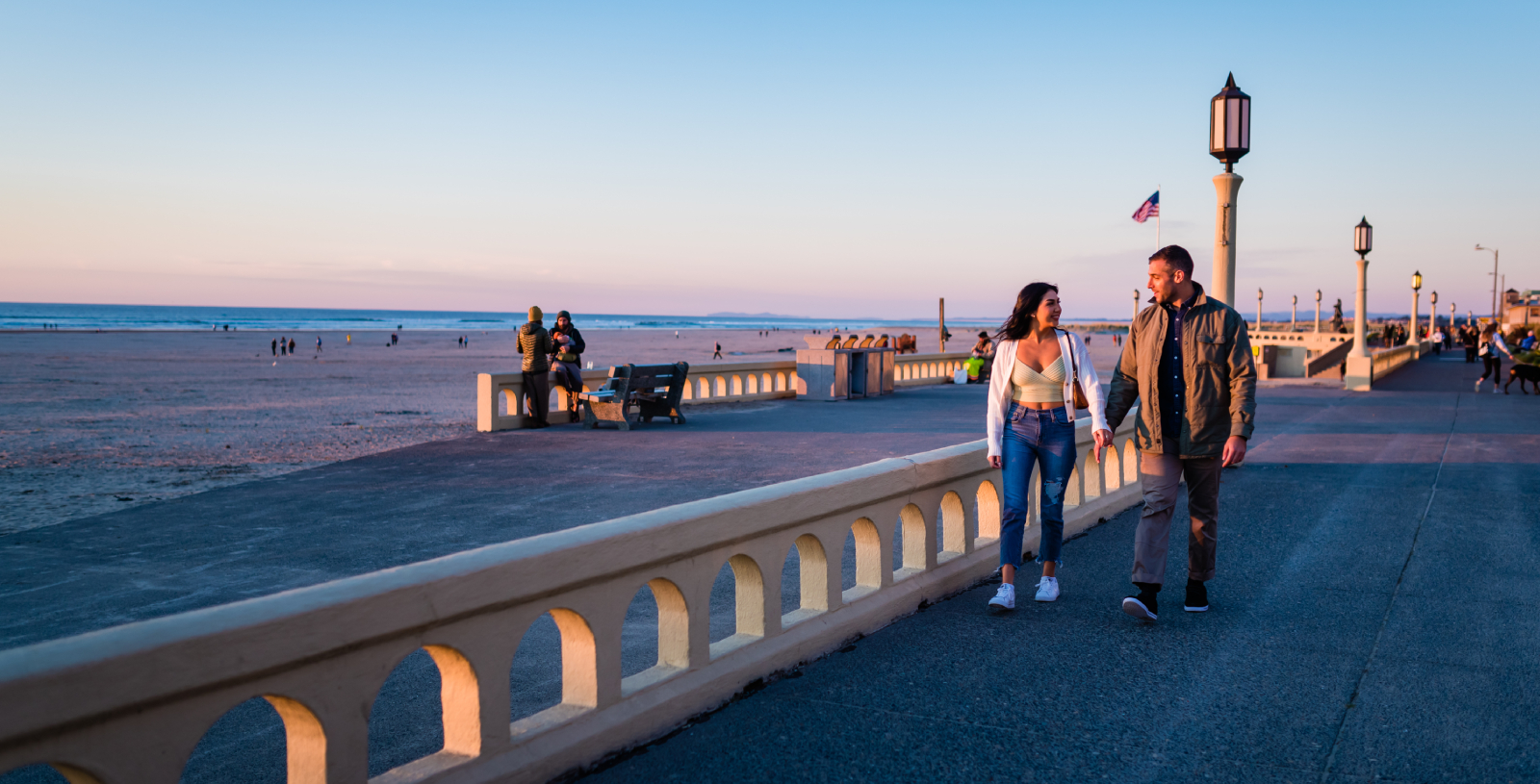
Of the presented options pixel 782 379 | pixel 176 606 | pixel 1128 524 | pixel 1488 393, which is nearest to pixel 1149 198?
pixel 782 379

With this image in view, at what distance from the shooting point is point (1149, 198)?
22.5 meters

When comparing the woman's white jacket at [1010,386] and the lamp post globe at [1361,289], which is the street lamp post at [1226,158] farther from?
the lamp post globe at [1361,289]

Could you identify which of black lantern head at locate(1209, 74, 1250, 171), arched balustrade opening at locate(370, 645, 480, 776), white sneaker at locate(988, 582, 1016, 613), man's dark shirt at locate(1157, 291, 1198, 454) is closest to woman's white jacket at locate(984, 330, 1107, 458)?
man's dark shirt at locate(1157, 291, 1198, 454)

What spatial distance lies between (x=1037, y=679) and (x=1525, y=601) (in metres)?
3.38

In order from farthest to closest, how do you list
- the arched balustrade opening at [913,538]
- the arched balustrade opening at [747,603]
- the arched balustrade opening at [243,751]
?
the arched balustrade opening at [913,538] → the arched balustrade opening at [747,603] → the arched balustrade opening at [243,751]

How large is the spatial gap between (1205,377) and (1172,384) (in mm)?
160

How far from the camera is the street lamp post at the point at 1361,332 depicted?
87.6 feet

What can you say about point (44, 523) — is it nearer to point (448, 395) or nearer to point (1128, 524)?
point (1128, 524)

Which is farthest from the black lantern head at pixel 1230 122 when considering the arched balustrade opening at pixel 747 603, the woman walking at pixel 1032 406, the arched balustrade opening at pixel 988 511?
the arched balustrade opening at pixel 747 603

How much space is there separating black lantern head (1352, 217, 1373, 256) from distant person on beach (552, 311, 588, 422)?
22328mm

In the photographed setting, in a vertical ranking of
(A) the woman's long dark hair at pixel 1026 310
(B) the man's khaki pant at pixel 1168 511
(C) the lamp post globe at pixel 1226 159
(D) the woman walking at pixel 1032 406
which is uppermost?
(C) the lamp post globe at pixel 1226 159

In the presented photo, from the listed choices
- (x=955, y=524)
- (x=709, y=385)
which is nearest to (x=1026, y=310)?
(x=955, y=524)

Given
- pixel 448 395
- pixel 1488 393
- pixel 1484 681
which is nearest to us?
pixel 1484 681

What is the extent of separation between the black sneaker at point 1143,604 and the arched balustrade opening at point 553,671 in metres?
2.89
